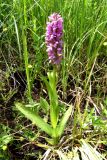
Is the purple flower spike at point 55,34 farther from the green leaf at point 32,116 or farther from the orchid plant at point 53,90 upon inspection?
the green leaf at point 32,116

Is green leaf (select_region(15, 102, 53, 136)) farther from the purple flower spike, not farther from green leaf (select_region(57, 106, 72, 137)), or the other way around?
the purple flower spike

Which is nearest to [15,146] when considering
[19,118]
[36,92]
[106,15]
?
[19,118]

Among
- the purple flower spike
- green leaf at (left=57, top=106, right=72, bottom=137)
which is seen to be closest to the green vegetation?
green leaf at (left=57, top=106, right=72, bottom=137)

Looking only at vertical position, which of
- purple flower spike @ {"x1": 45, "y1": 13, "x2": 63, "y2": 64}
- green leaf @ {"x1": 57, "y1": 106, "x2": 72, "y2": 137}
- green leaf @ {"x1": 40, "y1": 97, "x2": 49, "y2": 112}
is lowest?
green leaf @ {"x1": 57, "y1": 106, "x2": 72, "y2": 137}

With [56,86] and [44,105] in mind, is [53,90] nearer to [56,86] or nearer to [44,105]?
[44,105]

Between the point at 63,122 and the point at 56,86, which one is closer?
the point at 63,122

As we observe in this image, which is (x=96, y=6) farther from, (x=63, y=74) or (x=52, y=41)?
(x=52, y=41)

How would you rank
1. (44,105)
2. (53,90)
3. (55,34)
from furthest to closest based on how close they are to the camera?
(44,105) < (53,90) < (55,34)

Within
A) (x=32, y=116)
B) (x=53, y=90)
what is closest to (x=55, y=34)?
(x=53, y=90)

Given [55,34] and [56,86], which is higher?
[55,34]
